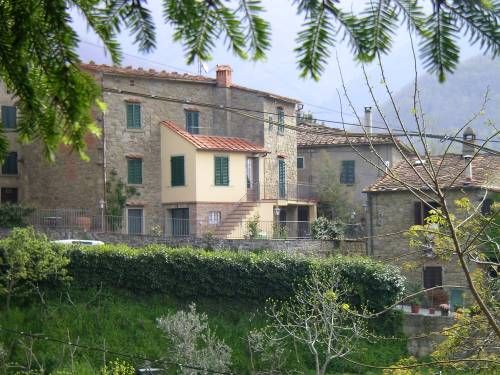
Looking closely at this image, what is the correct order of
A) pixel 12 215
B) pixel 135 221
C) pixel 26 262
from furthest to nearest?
pixel 135 221
pixel 12 215
pixel 26 262

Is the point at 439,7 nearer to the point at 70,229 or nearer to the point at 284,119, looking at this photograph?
the point at 70,229

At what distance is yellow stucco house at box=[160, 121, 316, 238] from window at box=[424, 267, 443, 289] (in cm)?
631

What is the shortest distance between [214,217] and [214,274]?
26.6 ft

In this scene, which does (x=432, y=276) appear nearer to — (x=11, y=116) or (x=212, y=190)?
(x=212, y=190)

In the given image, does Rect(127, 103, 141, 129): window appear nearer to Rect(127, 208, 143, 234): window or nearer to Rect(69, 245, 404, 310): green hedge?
Rect(127, 208, 143, 234): window

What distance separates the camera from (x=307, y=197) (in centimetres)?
3956

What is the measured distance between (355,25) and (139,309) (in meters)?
24.6

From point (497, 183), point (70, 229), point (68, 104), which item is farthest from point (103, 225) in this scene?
point (68, 104)

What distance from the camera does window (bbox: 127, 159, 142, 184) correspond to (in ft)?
116

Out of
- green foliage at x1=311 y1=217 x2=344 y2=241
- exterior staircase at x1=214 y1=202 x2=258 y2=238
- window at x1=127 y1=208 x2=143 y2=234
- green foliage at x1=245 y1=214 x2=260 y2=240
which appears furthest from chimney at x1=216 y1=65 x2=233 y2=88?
green foliage at x1=311 y1=217 x2=344 y2=241

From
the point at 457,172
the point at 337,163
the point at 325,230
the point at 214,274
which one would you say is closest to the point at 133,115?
the point at 325,230

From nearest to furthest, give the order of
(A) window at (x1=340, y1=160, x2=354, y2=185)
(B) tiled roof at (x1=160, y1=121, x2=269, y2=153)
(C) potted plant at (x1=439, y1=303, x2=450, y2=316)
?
(C) potted plant at (x1=439, y1=303, x2=450, y2=316) < (B) tiled roof at (x1=160, y1=121, x2=269, y2=153) < (A) window at (x1=340, y1=160, x2=354, y2=185)

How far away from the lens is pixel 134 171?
116 ft

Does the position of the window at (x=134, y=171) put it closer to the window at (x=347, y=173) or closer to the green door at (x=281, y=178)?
the green door at (x=281, y=178)
